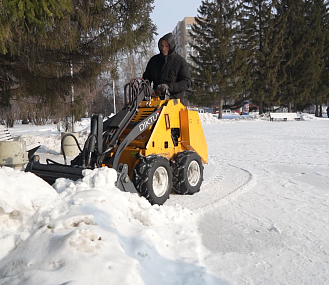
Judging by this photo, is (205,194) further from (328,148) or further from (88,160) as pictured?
(328,148)

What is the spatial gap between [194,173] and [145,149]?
121 cm

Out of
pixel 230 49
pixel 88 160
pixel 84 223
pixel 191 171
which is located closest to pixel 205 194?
pixel 191 171

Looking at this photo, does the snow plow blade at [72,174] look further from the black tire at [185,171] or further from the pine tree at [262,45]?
the pine tree at [262,45]

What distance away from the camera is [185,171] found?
5277mm

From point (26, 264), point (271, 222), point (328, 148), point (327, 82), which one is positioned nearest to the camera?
point (26, 264)

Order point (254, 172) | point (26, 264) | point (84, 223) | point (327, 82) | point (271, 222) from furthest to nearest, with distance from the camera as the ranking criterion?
point (327, 82)
point (254, 172)
point (271, 222)
point (84, 223)
point (26, 264)

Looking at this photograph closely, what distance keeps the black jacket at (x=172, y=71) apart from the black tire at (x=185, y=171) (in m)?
1.18

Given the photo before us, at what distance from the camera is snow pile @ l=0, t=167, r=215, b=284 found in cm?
244

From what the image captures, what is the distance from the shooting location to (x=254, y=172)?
7406mm

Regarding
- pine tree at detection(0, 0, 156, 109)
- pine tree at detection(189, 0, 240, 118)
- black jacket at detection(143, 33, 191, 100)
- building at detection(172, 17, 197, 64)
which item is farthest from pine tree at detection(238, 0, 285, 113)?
black jacket at detection(143, 33, 191, 100)

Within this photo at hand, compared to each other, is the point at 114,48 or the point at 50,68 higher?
the point at 114,48

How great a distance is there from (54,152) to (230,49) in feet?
82.8

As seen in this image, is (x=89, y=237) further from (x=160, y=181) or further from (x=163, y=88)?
(x=163, y=88)

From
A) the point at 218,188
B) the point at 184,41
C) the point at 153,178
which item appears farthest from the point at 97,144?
the point at 184,41
